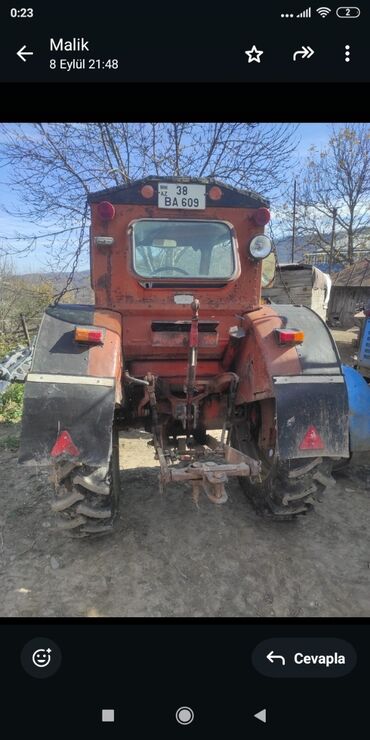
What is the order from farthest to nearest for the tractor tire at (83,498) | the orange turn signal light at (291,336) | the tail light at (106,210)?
the tail light at (106,210) → the orange turn signal light at (291,336) → the tractor tire at (83,498)

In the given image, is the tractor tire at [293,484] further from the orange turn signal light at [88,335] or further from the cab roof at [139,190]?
the cab roof at [139,190]

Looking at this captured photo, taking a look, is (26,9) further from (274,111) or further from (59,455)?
(59,455)

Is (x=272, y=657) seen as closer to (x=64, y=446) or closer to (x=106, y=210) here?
(x=64, y=446)

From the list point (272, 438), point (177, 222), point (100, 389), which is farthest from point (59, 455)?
point (177, 222)

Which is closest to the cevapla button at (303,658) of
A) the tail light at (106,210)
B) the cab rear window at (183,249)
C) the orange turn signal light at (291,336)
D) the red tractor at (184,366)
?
the red tractor at (184,366)

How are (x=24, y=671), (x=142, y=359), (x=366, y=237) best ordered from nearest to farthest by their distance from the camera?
1. (x=24, y=671)
2. (x=142, y=359)
3. (x=366, y=237)

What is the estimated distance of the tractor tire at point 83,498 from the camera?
2693 millimetres

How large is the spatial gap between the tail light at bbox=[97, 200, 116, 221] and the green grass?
3712 mm

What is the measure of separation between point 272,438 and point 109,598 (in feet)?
5.17

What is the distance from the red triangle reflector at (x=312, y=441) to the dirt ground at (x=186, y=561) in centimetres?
92

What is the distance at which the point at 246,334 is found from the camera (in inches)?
135

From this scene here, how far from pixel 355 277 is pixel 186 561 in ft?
71.1

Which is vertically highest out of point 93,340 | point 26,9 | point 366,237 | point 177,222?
point 366,237

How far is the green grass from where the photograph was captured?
630 centimetres
